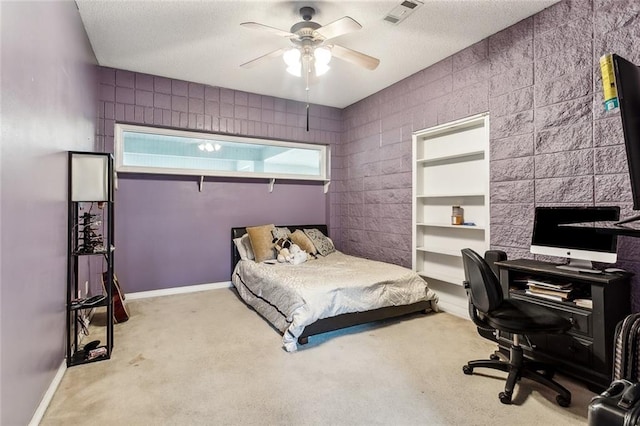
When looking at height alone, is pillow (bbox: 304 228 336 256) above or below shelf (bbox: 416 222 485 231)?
→ below

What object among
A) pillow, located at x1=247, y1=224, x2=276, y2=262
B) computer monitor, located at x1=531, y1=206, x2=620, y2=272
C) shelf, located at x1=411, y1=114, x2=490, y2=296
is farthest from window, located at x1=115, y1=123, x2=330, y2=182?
computer monitor, located at x1=531, y1=206, x2=620, y2=272

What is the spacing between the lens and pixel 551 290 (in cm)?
222

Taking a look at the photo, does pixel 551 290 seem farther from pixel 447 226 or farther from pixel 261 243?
pixel 261 243

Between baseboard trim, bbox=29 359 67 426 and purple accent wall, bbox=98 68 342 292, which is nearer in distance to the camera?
baseboard trim, bbox=29 359 67 426

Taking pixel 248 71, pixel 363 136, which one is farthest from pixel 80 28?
pixel 363 136

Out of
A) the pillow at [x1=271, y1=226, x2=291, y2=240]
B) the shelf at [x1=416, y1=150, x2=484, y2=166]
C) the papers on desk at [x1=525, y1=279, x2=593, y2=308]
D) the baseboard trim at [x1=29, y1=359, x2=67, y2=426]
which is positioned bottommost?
the baseboard trim at [x1=29, y1=359, x2=67, y2=426]

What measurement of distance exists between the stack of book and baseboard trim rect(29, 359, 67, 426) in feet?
10.1

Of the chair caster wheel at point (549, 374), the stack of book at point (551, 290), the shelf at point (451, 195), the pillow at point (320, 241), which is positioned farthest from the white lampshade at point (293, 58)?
the chair caster wheel at point (549, 374)

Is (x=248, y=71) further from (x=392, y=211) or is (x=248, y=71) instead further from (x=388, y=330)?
(x=388, y=330)

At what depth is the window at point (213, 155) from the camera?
4.02 m

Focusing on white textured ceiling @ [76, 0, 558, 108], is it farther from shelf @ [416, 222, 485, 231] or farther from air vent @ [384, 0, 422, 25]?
shelf @ [416, 222, 485, 231]

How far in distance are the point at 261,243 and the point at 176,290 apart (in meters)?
1.26

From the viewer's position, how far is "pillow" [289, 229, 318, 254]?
4.33 metres

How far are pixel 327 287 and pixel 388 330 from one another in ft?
2.39
